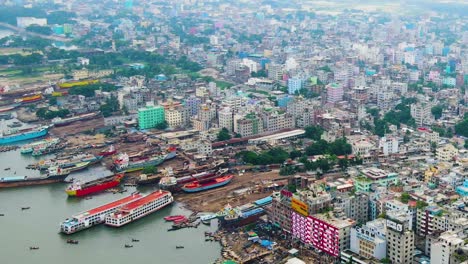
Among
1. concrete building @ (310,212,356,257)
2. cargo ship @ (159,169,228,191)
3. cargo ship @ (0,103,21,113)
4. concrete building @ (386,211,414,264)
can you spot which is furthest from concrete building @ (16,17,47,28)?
concrete building @ (386,211,414,264)

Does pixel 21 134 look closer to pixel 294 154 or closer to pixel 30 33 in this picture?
pixel 294 154

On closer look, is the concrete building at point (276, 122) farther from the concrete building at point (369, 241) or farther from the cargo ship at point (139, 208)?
the concrete building at point (369, 241)

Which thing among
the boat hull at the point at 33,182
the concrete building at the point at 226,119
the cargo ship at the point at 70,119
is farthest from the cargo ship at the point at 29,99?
the boat hull at the point at 33,182

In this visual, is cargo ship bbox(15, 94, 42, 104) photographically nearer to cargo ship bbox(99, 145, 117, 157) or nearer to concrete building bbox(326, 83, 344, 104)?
cargo ship bbox(99, 145, 117, 157)

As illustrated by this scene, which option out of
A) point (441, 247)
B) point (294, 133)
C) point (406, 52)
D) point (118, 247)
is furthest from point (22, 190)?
point (406, 52)

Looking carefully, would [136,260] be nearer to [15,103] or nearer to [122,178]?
[122,178]

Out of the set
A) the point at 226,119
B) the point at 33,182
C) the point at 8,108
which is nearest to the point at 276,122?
the point at 226,119
